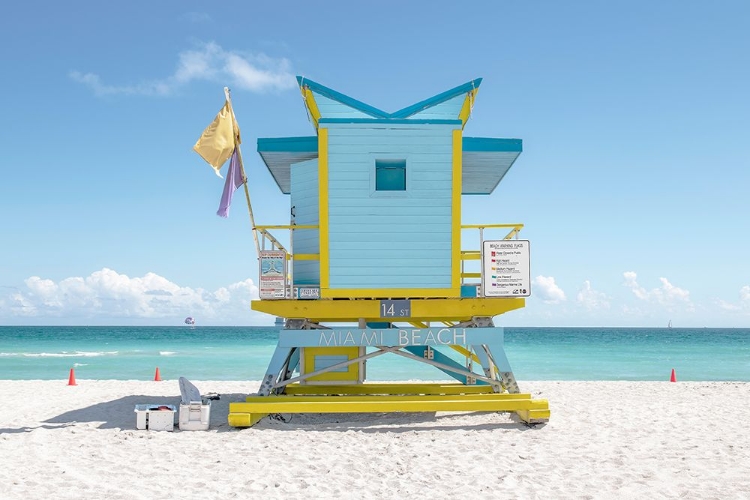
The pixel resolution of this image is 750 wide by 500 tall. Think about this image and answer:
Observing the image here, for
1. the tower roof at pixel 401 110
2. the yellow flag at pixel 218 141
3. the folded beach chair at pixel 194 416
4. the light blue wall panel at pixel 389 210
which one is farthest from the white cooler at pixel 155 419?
the tower roof at pixel 401 110

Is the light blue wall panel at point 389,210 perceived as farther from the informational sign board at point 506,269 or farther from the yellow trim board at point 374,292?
the informational sign board at point 506,269

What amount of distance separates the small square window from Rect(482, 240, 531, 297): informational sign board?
193 cm

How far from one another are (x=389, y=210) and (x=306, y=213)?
6.17 ft

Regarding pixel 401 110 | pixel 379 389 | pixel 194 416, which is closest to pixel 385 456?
pixel 194 416

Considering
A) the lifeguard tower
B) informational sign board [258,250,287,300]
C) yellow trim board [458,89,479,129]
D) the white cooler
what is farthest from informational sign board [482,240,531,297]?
the white cooler

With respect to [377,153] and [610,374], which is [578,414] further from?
[610,374]

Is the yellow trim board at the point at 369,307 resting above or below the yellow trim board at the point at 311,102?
below

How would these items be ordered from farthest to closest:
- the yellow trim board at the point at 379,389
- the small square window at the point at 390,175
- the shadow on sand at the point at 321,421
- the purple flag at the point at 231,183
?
the yellow trim board at the point at 379,389, the purple flag at the point at 231,183, the small square window at the point at 390,175, the shadow on sand at the point at 321,421

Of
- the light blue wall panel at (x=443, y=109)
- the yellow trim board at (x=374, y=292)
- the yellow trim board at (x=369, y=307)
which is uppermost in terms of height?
the light blue wall panel at (x=443, y=109)

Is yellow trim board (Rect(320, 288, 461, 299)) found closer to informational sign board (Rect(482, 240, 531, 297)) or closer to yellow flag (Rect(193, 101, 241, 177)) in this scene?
informational sign board (Rect(482, 240, 531, 297))

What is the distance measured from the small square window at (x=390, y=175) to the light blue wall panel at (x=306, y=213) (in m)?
1.28

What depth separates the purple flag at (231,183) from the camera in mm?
12008

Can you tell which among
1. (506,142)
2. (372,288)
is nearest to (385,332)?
(372,288)

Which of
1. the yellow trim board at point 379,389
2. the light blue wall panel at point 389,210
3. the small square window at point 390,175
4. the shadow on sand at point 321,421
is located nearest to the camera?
the shadow on sand at point 321,421
